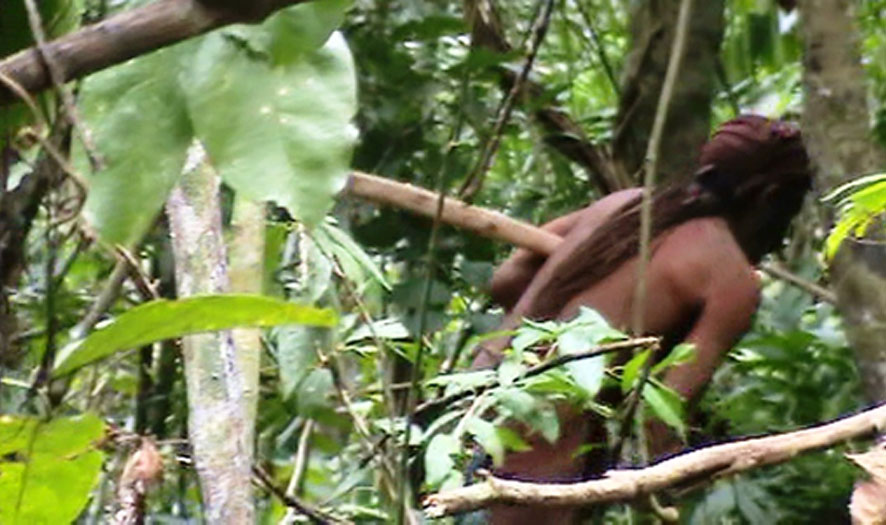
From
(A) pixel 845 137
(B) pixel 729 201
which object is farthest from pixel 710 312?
(A) pixel 845 137

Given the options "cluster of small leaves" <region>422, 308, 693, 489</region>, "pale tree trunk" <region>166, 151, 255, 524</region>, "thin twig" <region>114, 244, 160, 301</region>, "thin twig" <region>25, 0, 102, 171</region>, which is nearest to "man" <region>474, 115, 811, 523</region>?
"cluster of small leaves" <region>422, 308, 693, 489</region>

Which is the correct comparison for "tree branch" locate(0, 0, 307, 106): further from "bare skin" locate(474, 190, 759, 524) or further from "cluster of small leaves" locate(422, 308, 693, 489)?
"bare skin" locate(474, 190, 759, 524)

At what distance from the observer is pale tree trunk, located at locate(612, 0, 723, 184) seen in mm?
3113

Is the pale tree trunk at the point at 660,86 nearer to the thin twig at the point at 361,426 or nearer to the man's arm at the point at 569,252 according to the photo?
the man's arm at the point at 569,252

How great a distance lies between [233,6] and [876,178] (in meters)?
0.46

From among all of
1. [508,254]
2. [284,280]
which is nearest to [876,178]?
[284,280]

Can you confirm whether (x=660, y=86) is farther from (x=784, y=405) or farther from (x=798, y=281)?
(x=784, y=405)

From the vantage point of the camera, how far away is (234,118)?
75 cm

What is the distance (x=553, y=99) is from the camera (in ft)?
10.2

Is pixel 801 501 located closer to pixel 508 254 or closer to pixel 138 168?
pixel 508 254

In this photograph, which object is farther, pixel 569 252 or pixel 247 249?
pixel 569 252

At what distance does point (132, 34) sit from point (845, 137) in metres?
1.54

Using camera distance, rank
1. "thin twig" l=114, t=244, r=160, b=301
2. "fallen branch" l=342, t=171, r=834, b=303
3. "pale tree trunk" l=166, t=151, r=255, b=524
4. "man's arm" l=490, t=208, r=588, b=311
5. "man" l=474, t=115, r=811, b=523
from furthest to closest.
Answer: "man's arm" l=490, t=208, r=588, b=311, "fallen branch" l=342, t=171, r=834, b=303, "man" l=474, t=115, r=811, b=523, "thin twig" l=114, t=244, r=160, b=301, "pale tree trunk" l=166, t=151, r=255, b=524

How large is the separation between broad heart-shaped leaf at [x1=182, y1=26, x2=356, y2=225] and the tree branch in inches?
2.4
